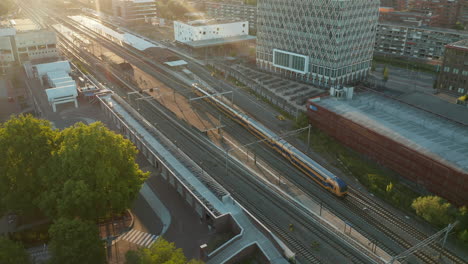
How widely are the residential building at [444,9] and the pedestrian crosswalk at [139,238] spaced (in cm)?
13893

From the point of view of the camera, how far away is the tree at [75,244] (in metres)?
30.5

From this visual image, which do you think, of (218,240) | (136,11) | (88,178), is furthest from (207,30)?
(218,240)

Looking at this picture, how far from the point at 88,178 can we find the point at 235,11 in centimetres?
14024

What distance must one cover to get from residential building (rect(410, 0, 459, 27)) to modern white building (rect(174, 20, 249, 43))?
236 feet

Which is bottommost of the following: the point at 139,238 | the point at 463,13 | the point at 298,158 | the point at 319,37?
the point at 139,238

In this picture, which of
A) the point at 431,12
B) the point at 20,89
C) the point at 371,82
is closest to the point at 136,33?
the point at 20,89

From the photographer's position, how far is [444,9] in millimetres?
135875

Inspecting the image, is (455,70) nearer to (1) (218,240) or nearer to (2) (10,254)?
(1) (218,240)

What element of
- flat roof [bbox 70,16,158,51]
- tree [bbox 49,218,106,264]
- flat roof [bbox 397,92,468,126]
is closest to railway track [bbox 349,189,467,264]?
flat roof [bbox 397,92,468,126]

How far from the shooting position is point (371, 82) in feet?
306

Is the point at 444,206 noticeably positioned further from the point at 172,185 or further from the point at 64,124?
the point at 64,124

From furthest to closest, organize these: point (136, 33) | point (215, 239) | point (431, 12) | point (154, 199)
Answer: point (136, 33) → point (431, 12) → point (154, 199) → point (215, 239)

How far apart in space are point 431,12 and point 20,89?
447ft

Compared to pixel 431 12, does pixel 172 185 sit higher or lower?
lower
